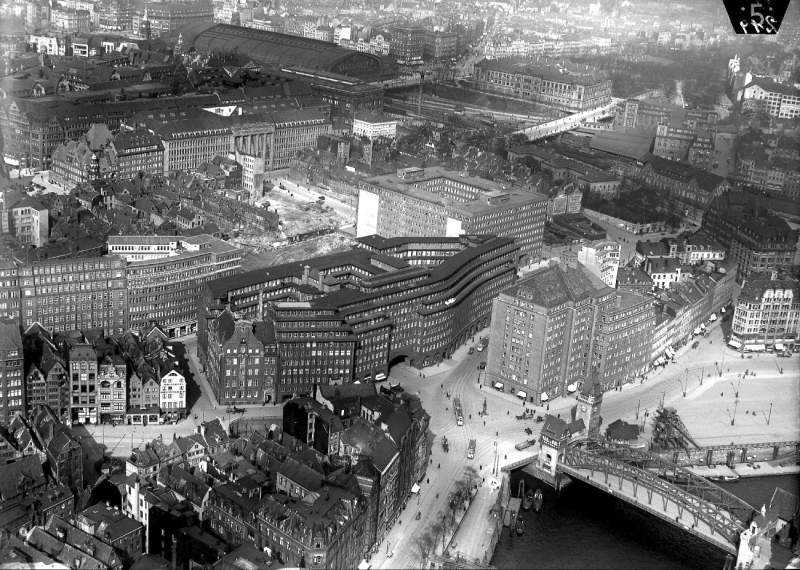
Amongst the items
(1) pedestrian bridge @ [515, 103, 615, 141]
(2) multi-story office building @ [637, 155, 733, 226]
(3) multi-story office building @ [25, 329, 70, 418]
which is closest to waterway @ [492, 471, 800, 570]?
(3) multi-story office building @ [25, 329, 70, 418]

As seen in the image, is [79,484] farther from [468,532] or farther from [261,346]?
[468,532]

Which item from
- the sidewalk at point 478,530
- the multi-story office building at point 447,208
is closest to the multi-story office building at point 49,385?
the sidewalk at point 478,530

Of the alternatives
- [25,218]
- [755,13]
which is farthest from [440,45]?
[755,13]

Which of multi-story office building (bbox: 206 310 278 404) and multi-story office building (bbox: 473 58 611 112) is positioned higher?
multi-story office building (bbox: 473 58 611 112)

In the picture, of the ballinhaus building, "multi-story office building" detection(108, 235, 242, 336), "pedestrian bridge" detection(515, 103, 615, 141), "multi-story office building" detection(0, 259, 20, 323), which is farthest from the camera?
"pedestrian bridge" detection(515, 103, 615, 141)

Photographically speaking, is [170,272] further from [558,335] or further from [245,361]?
[558,335]

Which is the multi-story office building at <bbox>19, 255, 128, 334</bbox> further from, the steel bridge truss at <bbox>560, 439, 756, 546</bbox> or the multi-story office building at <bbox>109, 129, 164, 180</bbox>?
the multi-story office building at <bbox>109, 129, 164, 180</bbox>
